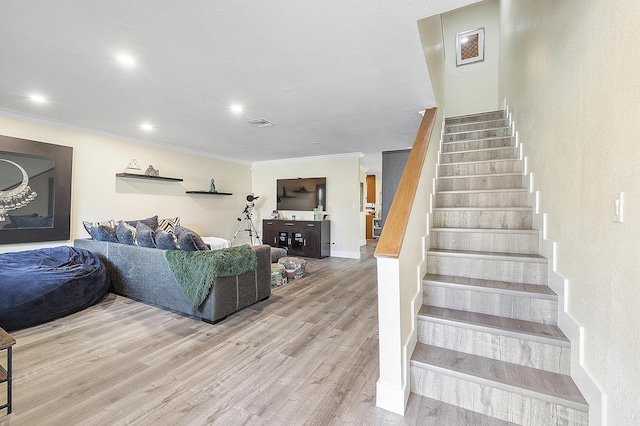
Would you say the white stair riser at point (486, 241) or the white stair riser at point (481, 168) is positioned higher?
the white stair riser at point (481, 168)

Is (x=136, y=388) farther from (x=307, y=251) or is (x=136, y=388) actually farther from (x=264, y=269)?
(x=307, y=251)

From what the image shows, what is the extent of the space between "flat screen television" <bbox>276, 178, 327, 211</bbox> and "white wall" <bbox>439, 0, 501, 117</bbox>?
306 cm

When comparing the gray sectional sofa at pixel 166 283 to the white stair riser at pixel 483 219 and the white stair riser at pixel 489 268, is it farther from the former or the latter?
the white stair riser at pixel 483 219

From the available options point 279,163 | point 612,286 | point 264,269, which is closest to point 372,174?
point 279,163

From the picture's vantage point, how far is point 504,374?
1475 mm

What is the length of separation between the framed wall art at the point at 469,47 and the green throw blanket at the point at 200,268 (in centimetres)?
547

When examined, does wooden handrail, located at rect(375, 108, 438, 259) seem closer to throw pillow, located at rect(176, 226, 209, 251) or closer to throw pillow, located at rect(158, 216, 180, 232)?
throw pillow, located at rect(176, 226, 209, 251)

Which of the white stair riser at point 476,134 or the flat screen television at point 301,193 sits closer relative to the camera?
the white stair riser at point 476,134

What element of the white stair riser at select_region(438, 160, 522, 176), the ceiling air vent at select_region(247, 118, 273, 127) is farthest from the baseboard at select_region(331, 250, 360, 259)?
the ceiling air vent at select_region(247, 118, 273, 127)

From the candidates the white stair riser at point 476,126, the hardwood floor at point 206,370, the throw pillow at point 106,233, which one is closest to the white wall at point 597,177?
the hardwood floor at point 206,370

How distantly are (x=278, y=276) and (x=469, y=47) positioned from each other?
5470 mm

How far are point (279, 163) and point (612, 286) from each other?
6423 millimetres

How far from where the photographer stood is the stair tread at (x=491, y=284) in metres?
1.76

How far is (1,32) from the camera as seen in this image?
1.86 m
